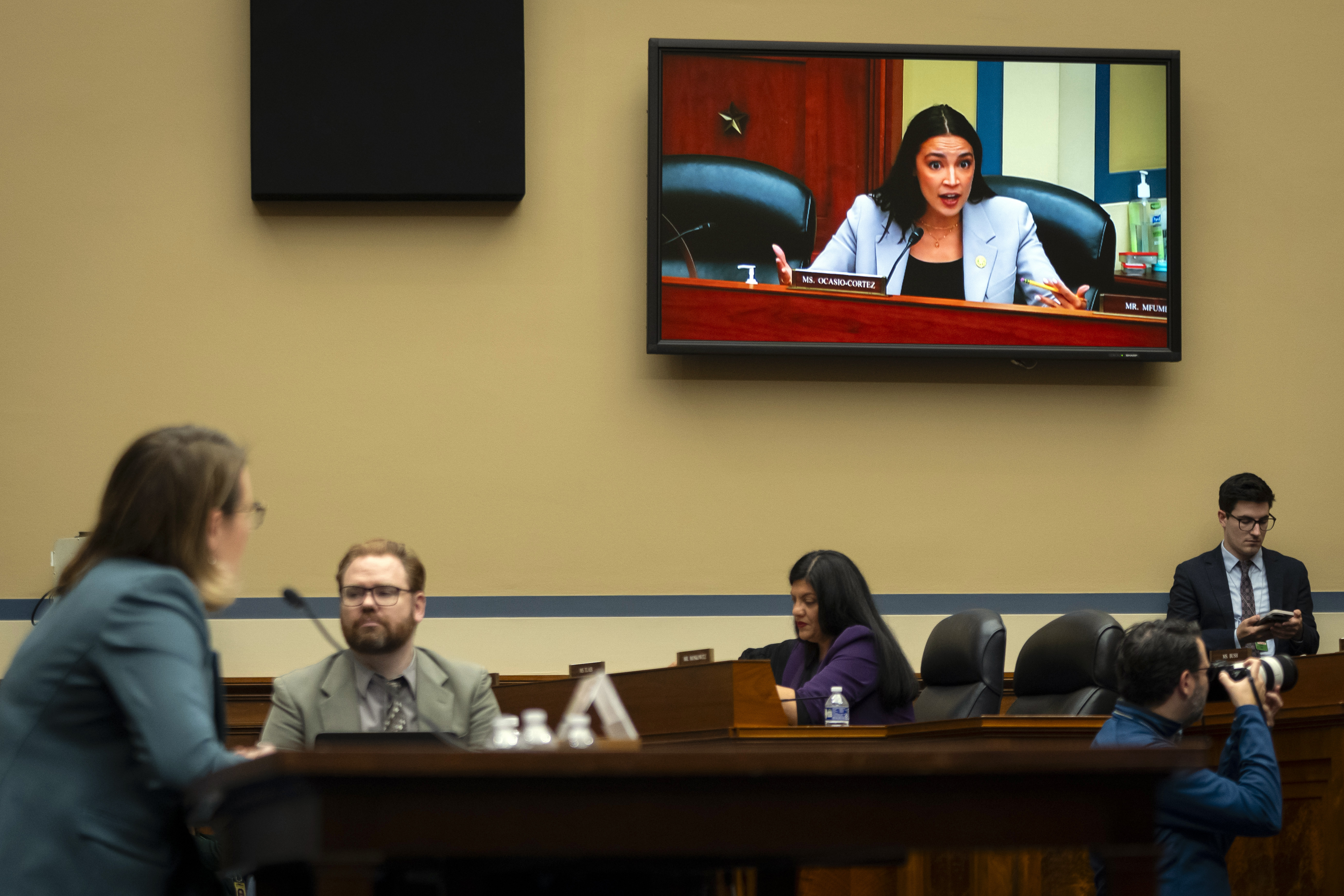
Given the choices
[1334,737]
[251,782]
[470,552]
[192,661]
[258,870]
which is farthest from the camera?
[470,552]

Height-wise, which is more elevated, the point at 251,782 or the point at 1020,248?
the point at 1020,248

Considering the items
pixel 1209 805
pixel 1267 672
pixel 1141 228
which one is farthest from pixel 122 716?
pixel 1141 228

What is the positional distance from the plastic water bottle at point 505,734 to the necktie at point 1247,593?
4.12 m

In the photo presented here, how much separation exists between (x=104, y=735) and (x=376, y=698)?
1447mm

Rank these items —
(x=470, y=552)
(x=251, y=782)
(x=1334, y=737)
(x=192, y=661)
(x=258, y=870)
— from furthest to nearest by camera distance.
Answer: (x=470, y=552) < (x=1334, y=737) < (x=192, y=661) < (x=258, y=870) < (x=251, y=782)

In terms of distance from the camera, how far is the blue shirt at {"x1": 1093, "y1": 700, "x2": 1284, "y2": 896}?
252 centimetres

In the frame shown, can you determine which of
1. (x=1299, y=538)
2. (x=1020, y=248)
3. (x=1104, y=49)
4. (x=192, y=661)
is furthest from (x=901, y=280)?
(x=192, y=661)

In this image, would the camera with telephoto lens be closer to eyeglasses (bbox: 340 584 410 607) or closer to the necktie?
Result: eyeglasses (bbox: 340 584 410 607)

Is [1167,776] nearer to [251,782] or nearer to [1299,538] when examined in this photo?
[251,782]

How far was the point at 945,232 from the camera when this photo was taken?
5820 mm

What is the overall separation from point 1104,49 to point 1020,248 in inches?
37.1

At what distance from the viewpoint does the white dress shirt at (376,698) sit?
317 centimetres

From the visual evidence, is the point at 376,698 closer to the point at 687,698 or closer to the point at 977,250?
the point at 687,698

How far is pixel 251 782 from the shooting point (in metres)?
1.44
